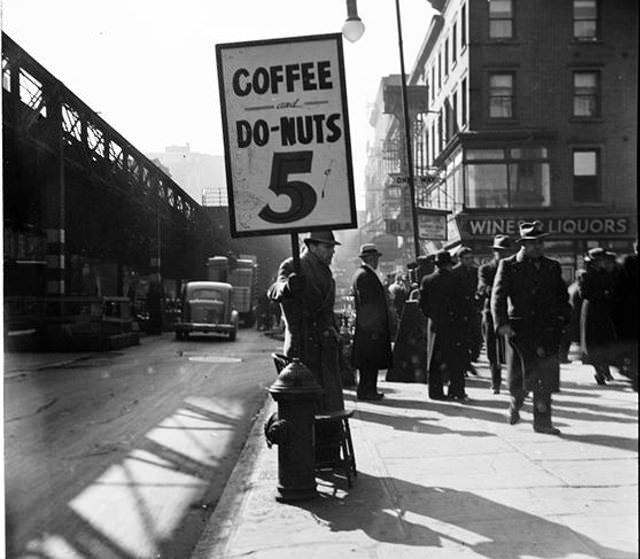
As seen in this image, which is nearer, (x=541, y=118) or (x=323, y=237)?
(x=541, y=118)

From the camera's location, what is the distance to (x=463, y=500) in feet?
14.4

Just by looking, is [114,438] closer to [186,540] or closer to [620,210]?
[186,540]

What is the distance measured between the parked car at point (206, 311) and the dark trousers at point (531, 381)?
746 inches

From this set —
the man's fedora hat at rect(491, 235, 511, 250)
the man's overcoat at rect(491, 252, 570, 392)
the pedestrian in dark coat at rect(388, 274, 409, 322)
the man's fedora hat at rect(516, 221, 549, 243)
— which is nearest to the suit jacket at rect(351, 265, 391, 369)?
the man's overcoat at rect(491, 252, 570, 392)

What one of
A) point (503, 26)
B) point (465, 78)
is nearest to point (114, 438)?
point (465, 78)

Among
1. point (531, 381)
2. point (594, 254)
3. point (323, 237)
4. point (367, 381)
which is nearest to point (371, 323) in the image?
point (367, 381)

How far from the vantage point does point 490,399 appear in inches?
341

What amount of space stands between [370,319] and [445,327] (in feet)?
3.03

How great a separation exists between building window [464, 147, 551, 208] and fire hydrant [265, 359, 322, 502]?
5.85 feet

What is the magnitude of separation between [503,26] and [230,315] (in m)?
23.5

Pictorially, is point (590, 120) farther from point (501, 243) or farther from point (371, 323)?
point (371, 323)

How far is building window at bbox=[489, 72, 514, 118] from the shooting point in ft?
11.1

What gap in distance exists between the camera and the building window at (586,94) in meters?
2.70

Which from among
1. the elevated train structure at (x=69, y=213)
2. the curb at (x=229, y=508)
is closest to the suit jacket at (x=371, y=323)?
the curb at (x=229, y=508)
